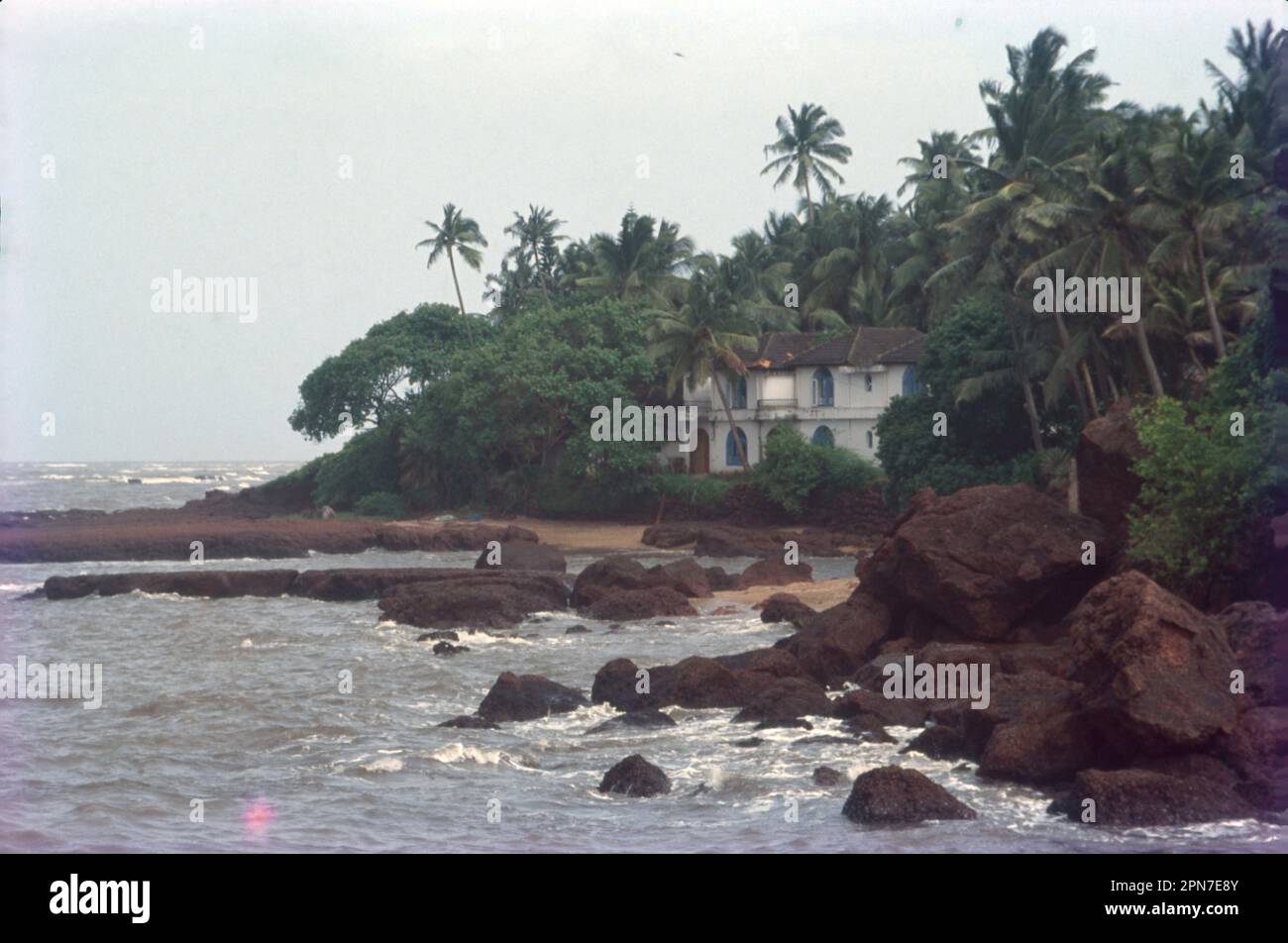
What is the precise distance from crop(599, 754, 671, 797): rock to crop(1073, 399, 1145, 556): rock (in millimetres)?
8809

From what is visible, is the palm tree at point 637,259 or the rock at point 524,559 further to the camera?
the palm tree at point 637,259

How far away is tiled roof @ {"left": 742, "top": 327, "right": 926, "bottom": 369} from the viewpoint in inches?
1972

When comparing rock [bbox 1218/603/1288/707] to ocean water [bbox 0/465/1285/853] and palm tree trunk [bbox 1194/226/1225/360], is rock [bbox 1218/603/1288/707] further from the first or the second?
palm tree trunk [bbox 1194/226/1225/360]

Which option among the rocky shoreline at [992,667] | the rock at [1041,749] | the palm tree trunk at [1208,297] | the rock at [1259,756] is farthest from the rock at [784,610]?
the rock at [1259,756]

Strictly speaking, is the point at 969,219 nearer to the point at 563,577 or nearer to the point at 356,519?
the point at 563,577

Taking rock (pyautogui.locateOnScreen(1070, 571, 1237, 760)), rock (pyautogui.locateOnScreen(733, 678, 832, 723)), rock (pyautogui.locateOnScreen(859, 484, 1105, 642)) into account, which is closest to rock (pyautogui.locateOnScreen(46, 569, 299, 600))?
rock (pyautogui.locateOnScreen(859, 484, 1105, 642))

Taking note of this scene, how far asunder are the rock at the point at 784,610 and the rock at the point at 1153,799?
13.5 meters

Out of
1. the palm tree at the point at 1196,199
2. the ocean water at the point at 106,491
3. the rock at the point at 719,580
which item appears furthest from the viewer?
the ocean water at the point at 106,491

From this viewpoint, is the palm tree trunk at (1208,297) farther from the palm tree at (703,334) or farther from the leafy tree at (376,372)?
the leafy tree at (376,372)

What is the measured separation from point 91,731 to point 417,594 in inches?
444

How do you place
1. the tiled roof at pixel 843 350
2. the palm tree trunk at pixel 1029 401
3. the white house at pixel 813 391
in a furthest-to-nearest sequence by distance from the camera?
the white house at pixel 813 391 → the tiled roof at pixel 843 350 → the palm tree trunk at pixel 1029 401

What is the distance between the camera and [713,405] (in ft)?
184

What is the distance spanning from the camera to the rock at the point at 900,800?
11453 millimetres
